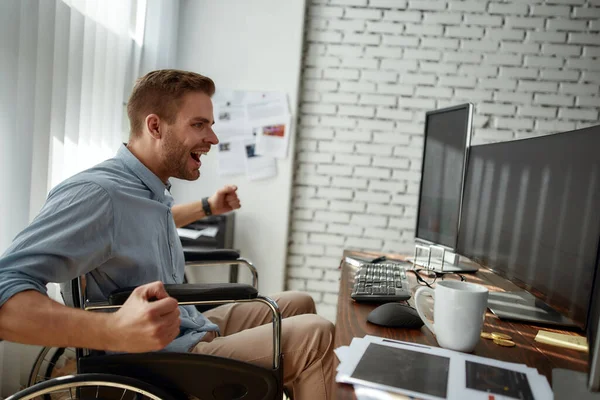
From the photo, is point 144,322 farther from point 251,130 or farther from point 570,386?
point 251,130

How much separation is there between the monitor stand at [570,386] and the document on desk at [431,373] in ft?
0.06

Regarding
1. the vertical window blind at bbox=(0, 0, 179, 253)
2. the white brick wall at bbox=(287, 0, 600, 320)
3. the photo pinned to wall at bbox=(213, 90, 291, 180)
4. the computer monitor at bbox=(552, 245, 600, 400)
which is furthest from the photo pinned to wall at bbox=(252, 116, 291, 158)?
the computer monitor at bbox=(552, 245, 600, 400)

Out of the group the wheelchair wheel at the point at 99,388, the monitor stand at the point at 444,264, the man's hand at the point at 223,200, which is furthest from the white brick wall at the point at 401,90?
the wheelchair wheel at the point at 99,388

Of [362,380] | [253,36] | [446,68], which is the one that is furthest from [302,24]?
[362,380]

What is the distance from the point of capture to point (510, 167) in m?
1.44

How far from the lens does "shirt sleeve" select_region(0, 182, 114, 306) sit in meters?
0.94

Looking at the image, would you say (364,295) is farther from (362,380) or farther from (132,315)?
(132,315)

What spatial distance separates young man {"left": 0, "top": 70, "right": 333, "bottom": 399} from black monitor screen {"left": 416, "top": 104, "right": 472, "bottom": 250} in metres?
0.65

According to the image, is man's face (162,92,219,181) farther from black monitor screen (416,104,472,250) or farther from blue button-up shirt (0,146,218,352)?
black monitor screen (416,104,472,250)

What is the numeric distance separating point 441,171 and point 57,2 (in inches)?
66.7

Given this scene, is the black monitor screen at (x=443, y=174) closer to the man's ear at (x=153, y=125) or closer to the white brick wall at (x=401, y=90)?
the white brick wall at (x=401, y=90)

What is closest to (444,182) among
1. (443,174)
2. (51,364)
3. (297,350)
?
(443,174)

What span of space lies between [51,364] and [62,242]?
0.71 m

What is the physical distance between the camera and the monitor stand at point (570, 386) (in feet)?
2.39
